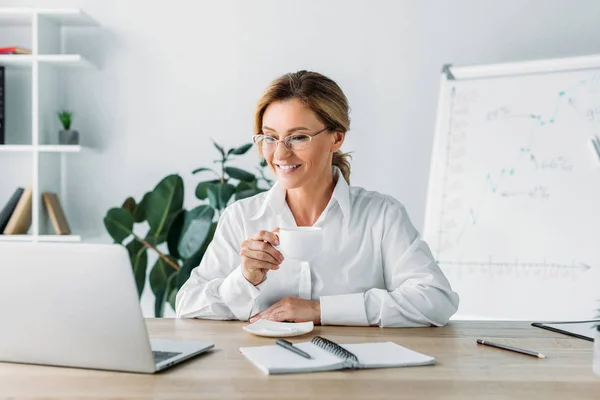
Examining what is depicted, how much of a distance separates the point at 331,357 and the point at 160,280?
211 centimetres

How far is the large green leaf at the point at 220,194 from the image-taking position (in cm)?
301

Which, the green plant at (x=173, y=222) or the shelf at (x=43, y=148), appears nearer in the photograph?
the green plant at (x=173, y=222)

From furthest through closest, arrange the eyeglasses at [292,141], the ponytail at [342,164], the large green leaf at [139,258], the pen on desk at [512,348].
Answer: the large green leaf at [139,258], the ponytail at [342,164], the eyeglasses at [292,141], the pen on desk at [512,348]

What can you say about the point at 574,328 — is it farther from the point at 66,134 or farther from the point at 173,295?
the point at 66,134

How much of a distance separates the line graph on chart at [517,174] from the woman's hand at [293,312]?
149 cm

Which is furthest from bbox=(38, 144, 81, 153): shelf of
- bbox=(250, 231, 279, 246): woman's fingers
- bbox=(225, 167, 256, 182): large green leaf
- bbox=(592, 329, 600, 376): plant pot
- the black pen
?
bbox=(592, 329, 600, 376): plant pot

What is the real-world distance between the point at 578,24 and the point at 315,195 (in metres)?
2.04

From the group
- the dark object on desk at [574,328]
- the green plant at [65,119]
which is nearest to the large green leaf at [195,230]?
the green plant at [65,119]

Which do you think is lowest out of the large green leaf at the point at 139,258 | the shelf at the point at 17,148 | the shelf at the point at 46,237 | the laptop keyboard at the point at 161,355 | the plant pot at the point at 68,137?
the large green leaf at the point at 139,258

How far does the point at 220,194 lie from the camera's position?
301cm

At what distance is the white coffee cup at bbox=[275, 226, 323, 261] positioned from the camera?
1.46 meters

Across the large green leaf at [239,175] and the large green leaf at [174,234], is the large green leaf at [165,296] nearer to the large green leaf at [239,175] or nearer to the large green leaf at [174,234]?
the large green leaf at [174,234]

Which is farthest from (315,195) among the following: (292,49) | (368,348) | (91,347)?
(292,49)

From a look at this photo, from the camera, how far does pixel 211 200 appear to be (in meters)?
3.03
